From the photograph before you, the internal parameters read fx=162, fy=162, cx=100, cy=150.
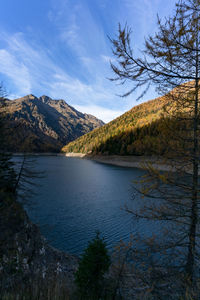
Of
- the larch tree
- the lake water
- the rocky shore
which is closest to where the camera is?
the larch tree

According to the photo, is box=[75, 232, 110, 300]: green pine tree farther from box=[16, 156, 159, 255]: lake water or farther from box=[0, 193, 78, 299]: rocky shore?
box=[16, 156, 159, 255]: lake water

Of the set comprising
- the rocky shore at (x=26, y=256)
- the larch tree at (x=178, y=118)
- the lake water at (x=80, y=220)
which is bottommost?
the lake water at (x=80, y=220)

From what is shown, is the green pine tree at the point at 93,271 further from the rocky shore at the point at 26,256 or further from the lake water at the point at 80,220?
the lake water at the point at 80,220

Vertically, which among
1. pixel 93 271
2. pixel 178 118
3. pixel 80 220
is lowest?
pixel 80 220

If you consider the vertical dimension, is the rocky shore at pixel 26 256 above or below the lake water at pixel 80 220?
above

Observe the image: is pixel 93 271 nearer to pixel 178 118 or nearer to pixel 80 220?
pixel 178 118

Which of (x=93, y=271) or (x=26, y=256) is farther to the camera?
(x=26, y=256)

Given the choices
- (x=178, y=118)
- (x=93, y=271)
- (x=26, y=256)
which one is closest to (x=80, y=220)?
(x=26, y=256)

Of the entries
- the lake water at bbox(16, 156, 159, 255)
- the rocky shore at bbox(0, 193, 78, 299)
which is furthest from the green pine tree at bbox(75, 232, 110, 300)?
the lake water at bbox(16, 156, 159, 255)

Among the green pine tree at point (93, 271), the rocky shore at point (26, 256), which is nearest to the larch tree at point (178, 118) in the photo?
the green pine tree at point (93, 271)

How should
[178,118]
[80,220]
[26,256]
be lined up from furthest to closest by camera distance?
[80,220] < [26,256] < [178,118]

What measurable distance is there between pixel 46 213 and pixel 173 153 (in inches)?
636

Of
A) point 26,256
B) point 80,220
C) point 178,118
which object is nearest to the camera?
point 178,118

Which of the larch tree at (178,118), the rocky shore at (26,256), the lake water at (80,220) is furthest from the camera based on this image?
the lake water at (80,220)
